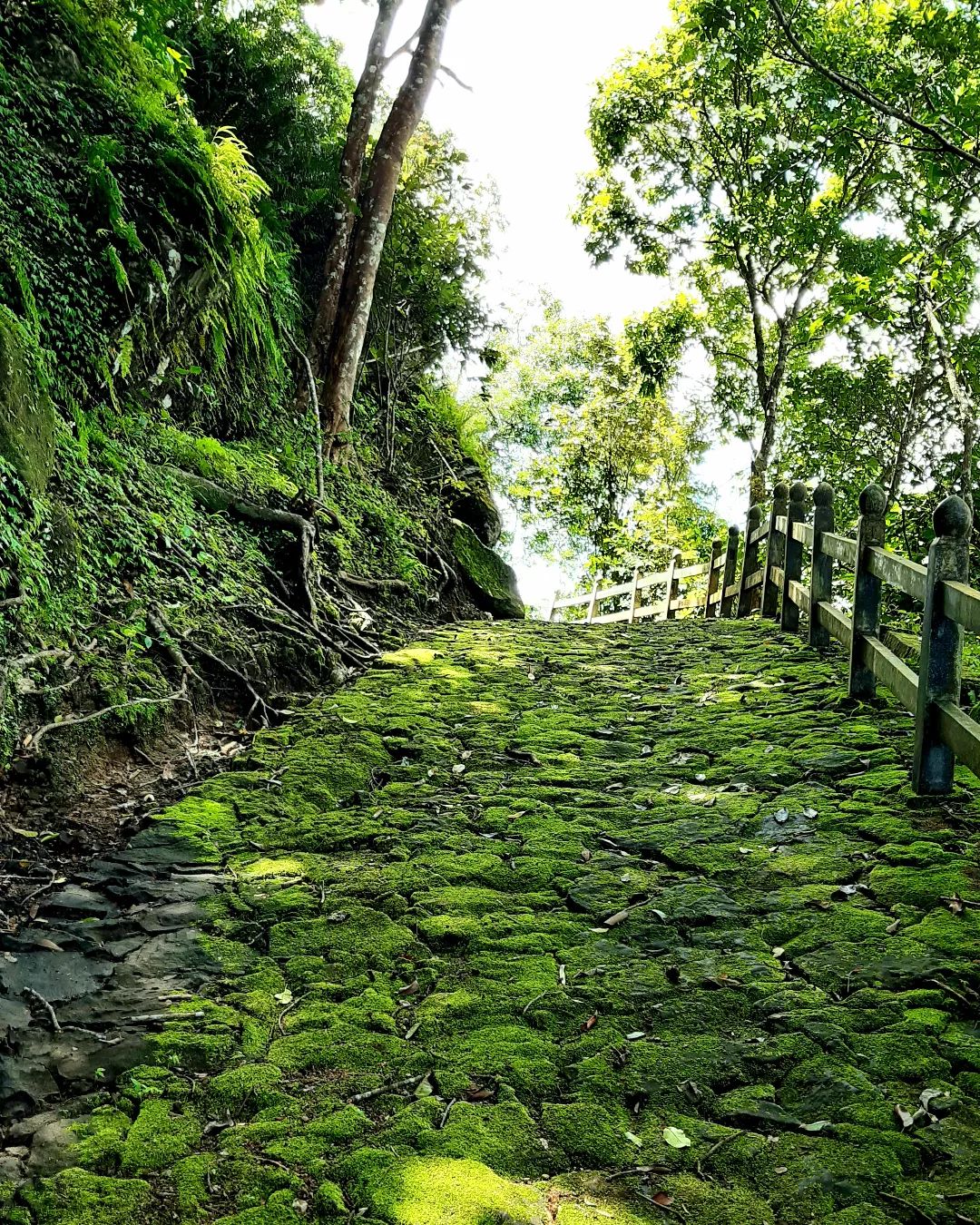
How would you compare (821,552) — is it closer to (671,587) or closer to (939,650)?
(939,650)

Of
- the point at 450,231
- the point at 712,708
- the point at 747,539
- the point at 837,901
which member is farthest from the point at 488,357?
the point at 837,901

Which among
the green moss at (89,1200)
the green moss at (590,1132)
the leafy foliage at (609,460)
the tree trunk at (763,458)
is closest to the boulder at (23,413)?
the green moss at (89,1200)

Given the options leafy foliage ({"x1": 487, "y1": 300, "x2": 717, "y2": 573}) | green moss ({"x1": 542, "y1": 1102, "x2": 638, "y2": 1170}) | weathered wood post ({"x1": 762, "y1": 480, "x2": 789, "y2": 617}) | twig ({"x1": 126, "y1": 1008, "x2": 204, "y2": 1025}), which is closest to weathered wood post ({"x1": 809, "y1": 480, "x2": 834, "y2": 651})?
weathered wood post ({"x1": 762, "y1": 480, "x2": 789, "y2": 617})

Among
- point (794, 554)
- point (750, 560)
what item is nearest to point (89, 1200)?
point (794, 554)

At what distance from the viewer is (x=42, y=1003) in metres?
2.79

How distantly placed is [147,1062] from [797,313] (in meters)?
16.2

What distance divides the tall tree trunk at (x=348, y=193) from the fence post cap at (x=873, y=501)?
6226 millimetres

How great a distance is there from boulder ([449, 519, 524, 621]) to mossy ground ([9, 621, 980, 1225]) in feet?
20.9

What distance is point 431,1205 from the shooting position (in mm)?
2115

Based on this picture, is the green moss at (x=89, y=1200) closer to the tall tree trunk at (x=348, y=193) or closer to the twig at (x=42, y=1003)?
the twig at (x=42, y=1003)

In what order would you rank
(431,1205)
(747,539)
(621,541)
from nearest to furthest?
1. (431,1205)
2. (747,539)
3. (621,541)

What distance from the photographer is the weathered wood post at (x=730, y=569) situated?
12.4 m

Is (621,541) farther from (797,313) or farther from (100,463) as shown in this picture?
(100,463)

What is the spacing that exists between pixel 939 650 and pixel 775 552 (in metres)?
5.91
